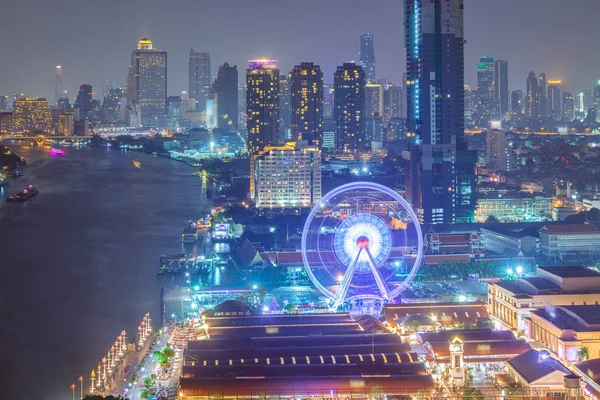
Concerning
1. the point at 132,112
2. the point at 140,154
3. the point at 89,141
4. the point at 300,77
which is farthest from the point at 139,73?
the point at 300,77

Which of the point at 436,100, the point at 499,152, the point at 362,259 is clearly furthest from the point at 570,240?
the point at 499,152

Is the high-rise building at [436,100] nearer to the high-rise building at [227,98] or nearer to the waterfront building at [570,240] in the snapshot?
the waterfront building at [570,240]

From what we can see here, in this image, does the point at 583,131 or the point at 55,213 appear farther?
the point at 583,131

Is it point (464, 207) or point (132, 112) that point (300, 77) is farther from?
point (132, 112)

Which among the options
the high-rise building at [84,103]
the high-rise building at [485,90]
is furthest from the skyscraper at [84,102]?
the high-rise building at [485,90]

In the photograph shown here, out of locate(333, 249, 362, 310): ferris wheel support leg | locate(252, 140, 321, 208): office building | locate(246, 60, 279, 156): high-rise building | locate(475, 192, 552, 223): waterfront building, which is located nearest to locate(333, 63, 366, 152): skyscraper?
locate(246, 60, 279, 156): high-rise building

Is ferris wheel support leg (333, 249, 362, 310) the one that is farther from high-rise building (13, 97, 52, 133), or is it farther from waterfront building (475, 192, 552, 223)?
high-rise building (13, 97, 52, 133)
